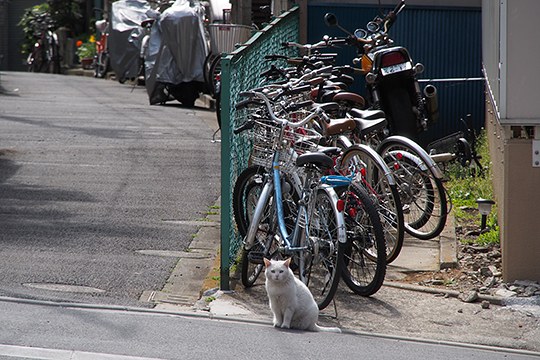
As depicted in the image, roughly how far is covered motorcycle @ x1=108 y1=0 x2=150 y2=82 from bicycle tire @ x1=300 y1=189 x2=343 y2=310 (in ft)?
61.8

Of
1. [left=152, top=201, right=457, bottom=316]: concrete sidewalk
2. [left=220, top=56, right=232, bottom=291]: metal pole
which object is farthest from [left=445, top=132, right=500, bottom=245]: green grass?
[left=220, top=56, right=232, bottom=291]: metal pole

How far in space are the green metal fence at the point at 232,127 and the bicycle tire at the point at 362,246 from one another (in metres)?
0.93

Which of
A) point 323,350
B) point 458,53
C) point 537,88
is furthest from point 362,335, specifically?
point 458,53

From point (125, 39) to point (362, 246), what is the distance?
64.2 ft

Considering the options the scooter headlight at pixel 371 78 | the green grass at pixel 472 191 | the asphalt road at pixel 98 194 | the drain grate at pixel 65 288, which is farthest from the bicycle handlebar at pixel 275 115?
the scooter headlight at pixel 371 78

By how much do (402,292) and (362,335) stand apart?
45.3 inches

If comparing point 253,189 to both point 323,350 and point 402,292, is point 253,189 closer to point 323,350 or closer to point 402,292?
point 402,292

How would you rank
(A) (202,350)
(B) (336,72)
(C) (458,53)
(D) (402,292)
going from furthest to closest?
(C) (458,53) → (B) (336,72) → (D) (402,292) → (A) (202,350)

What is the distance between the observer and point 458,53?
14.0 metres

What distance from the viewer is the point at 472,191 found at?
35.7 ft

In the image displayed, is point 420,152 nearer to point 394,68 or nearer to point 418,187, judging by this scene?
point 418,187

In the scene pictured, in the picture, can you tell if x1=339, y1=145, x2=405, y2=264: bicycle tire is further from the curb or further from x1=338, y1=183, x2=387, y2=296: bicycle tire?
x1=338, y1=183, x2=387, y2=296: bicycle tire

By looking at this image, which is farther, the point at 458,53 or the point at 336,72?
the point at 458,53

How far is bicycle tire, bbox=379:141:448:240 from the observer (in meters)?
8.58
